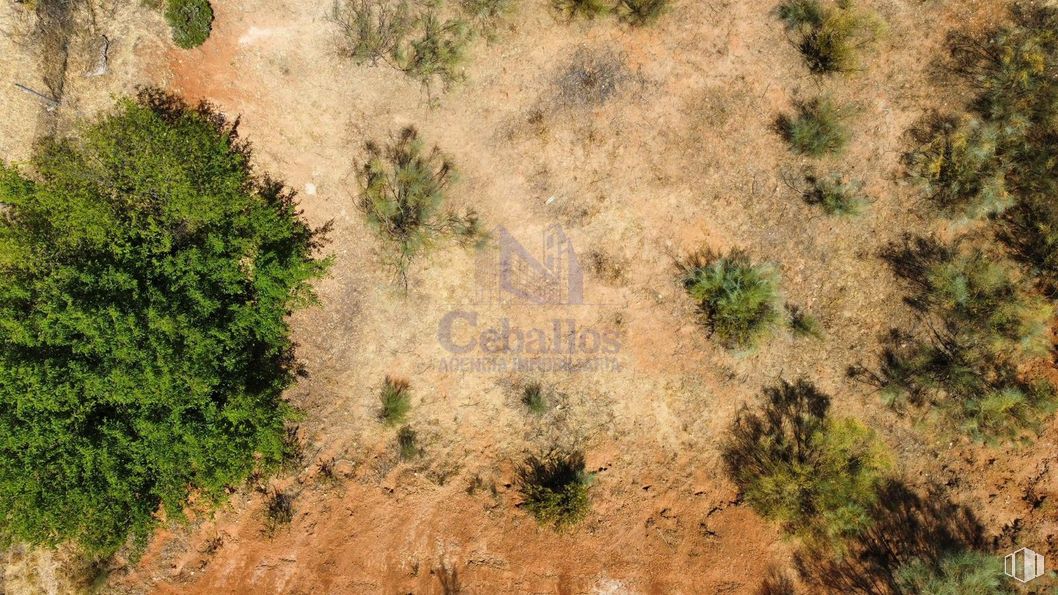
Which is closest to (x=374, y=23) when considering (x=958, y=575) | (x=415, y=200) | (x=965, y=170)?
(x=415, y=200)

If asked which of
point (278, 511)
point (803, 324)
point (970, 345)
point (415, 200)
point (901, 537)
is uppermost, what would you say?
point (415, 200)

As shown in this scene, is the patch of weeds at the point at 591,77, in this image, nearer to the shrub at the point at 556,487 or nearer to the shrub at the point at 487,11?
the shrub at the point at 487,11

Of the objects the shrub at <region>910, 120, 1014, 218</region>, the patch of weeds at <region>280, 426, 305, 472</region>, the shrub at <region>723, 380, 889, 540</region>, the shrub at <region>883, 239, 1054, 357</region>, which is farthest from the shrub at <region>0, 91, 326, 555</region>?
the shrub at <region>910, 120, 1014, 218</region>

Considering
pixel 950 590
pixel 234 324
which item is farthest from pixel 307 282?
pixel 950 590

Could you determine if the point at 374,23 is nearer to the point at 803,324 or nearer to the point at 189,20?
the point at 189,20

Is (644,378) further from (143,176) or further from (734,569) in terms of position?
(143,176)

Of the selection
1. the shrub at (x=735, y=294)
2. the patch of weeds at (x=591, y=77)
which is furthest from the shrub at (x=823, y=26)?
the shrub at (x=735, y=294)
